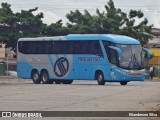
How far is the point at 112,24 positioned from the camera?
226ft

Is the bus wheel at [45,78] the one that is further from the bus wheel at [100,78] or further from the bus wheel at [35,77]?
the bus wheel at [100,78]

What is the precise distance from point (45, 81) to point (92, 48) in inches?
199

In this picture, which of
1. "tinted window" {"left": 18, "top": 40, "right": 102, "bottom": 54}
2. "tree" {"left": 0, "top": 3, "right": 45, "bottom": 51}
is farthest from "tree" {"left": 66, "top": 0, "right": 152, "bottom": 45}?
"tinted window" {"left": 18, "top": 40, "right": 102, "bottom": 54}

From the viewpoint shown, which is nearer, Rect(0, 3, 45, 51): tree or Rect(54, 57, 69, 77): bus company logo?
Rect(54, 57, 69, 77): bus company logo

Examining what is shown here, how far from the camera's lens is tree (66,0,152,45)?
68.5m

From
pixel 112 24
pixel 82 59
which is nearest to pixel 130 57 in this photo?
pixel 82 59

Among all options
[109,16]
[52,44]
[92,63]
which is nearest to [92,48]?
[92,63]

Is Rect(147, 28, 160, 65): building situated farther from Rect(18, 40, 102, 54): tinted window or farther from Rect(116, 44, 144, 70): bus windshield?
Rect(116, 44, 144, 70): bus windshield

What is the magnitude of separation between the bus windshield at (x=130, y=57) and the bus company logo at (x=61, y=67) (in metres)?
4.55

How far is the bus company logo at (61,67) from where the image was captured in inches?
1599

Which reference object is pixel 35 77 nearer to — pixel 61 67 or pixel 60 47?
pixel 61 67

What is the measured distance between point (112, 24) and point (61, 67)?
94.0ft

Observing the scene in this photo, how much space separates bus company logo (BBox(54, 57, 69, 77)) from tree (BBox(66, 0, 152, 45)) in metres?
27.3

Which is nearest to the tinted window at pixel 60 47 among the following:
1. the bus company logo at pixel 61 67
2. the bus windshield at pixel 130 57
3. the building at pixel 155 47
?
the bus company logo at pixel 61 67
